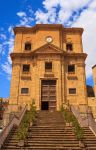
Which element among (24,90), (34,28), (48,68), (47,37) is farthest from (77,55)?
(24,90)

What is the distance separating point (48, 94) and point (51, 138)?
12773 mm

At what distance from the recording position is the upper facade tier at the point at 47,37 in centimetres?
3156

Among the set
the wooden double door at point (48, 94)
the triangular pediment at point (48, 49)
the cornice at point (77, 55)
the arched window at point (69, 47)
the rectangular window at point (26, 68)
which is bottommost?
the wooden double door at point (48, 94)

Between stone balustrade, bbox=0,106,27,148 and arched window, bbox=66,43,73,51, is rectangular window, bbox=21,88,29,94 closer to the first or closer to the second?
stone balustrade, bbox=0,106,27,148

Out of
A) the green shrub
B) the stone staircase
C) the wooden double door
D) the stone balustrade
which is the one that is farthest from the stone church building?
the stone staircase

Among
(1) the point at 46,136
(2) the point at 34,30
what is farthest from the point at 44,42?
(1) the point at 46,136

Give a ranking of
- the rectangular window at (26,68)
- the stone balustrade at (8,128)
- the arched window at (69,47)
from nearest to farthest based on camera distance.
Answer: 1. the stone balustrade at (8,128)
2. the rectangular window at (26,68)
3. the arched window at (69,47)

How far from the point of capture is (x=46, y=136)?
656 inches

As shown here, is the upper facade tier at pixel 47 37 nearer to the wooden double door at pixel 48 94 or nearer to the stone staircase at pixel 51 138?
the wooden double door at pixel 48 94

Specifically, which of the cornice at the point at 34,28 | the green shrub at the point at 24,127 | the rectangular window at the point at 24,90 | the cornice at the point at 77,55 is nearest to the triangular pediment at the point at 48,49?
the cornice at the point at 77,55

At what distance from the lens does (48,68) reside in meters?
30.1

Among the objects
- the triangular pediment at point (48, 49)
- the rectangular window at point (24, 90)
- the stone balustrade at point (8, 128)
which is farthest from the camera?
the triangular pediment at point (48, 49)

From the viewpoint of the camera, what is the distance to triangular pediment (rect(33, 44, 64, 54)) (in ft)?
98.8

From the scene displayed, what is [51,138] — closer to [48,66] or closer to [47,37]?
[48,66]
